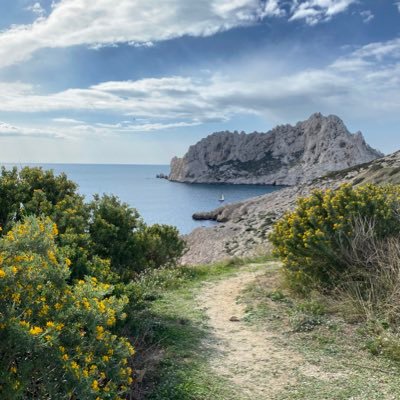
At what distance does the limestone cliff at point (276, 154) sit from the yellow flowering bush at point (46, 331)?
470 feet

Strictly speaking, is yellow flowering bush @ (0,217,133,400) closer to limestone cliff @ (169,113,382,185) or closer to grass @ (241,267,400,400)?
grass @ (241,267,400,400)

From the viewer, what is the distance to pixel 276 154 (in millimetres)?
174000

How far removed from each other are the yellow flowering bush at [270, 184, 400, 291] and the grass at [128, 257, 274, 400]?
2522mm

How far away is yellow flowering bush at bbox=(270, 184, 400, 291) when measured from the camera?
9.63m

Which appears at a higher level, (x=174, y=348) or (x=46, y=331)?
(x=46, y=331)

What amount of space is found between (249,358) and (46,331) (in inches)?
166

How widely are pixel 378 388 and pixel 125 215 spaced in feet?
21.6

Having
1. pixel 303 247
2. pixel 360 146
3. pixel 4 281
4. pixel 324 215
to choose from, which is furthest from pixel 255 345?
pixel 360 146

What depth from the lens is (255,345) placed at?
7.47m

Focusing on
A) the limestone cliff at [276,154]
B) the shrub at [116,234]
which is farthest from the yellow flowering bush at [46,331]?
the limestone cliff at [276,154]

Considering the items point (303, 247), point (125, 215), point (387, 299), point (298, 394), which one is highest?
point (125, 215)

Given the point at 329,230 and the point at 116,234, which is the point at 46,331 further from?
the point at 329,230

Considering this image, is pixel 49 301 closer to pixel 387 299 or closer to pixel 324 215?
pixel 387 299

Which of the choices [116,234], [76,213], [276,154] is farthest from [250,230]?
[276,154]
